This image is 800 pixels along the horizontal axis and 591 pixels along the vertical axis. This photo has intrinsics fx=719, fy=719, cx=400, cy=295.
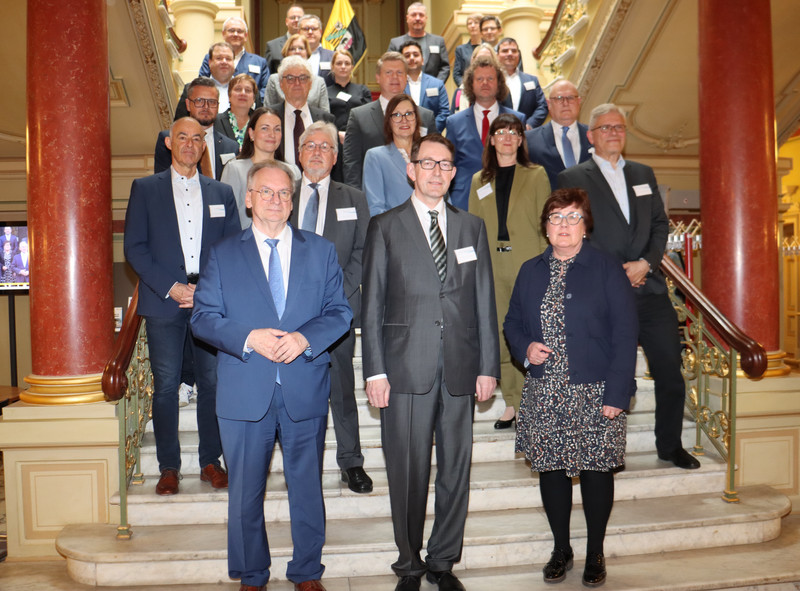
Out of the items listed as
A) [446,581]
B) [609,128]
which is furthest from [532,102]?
[446,581]

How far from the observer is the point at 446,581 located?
281 centimetres

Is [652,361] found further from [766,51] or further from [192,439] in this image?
[192,439]

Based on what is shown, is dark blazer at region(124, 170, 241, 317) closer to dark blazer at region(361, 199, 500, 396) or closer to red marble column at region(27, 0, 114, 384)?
red marble column at region(27, 0, 114, 384)

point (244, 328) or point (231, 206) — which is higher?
point (231, 206)

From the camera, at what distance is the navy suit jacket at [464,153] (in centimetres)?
444

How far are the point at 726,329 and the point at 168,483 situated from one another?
2946 millimetres

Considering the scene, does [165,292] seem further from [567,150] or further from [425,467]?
[567,150]

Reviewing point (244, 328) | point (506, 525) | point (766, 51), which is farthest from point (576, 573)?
point (766, 51)

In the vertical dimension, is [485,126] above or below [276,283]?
above

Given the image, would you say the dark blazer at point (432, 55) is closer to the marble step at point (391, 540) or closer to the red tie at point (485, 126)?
the red tie at point (485, 126)

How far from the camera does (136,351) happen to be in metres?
3.70

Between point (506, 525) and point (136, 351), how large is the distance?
204 cm

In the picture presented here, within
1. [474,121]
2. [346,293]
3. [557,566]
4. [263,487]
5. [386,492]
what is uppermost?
[474,121]

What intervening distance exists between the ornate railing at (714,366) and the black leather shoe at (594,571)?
3.77ft
